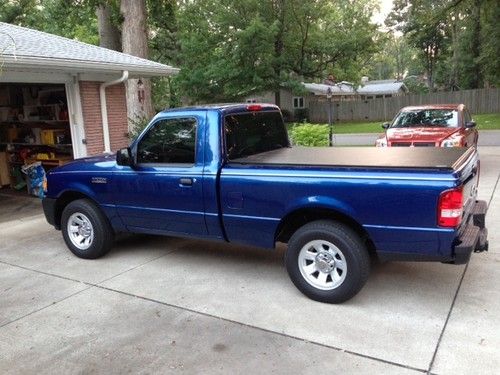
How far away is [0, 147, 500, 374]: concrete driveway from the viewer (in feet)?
11.2

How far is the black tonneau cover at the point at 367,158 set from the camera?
4.05 m

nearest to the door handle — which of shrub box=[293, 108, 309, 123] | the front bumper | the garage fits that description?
the front bumper

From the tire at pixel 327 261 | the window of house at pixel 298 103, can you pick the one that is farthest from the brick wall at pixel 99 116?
the window of house at pixel 298 103

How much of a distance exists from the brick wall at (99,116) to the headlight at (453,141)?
703 cm

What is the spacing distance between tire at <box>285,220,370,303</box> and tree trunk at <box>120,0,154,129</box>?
24.7 ft

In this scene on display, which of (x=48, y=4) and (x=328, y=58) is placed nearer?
(x=48, y=4)

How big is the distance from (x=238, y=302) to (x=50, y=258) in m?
3.05

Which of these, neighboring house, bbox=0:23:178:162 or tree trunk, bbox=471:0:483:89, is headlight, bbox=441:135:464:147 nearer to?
neighboring house, bbox=0:23:178:162

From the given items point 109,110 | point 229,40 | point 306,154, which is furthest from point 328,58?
point 306,154

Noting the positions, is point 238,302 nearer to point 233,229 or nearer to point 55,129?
point 233,229

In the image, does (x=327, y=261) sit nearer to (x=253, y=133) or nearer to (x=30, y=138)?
(x=253, y=133)

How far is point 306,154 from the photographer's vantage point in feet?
17.0

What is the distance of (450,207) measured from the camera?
3648 mm

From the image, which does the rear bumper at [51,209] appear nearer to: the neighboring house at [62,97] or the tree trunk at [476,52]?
the neighboring house at [62,97]
